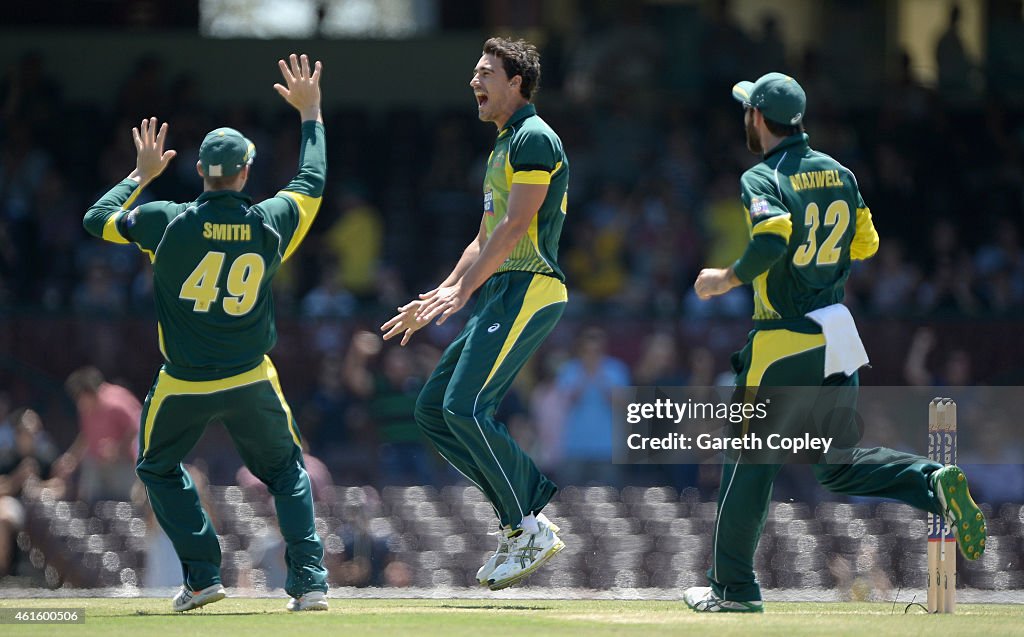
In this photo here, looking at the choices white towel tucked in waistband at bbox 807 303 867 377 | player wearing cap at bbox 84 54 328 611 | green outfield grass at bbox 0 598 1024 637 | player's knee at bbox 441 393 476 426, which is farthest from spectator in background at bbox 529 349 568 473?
white towel tucked in waistband at bbox 807 303 867 377

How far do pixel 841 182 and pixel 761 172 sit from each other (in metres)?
0.39

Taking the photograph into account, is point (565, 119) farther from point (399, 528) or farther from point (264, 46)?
point (399, 528)

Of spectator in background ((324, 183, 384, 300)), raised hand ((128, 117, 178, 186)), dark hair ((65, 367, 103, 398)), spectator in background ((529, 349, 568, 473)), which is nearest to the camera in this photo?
raised hand ((128, 117, 178, 186))

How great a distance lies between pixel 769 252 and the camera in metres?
6.86

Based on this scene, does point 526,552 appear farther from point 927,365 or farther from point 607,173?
point 607,173

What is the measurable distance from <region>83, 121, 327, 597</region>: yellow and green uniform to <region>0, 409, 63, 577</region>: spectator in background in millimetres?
4233

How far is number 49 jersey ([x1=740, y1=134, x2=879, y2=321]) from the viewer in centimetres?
711

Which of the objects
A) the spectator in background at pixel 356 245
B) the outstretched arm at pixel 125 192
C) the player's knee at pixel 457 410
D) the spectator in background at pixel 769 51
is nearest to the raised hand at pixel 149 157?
the outstretched arm at pixel 125 192

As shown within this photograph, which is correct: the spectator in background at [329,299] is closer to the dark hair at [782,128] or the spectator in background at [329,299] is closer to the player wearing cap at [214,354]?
the player wearing cap at [214,354]

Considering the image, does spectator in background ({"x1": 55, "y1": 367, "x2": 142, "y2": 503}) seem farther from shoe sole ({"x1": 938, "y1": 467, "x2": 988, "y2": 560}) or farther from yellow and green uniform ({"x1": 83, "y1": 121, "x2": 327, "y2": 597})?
shoe sole ({"x1": 938, "y1": 467, "x2": 988, "y2": 560})

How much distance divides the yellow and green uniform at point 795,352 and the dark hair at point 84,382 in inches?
242

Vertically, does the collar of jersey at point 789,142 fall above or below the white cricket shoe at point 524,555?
above

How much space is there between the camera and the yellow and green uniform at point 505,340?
24.1 ft

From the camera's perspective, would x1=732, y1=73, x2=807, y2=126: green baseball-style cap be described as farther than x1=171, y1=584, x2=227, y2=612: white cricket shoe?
No
